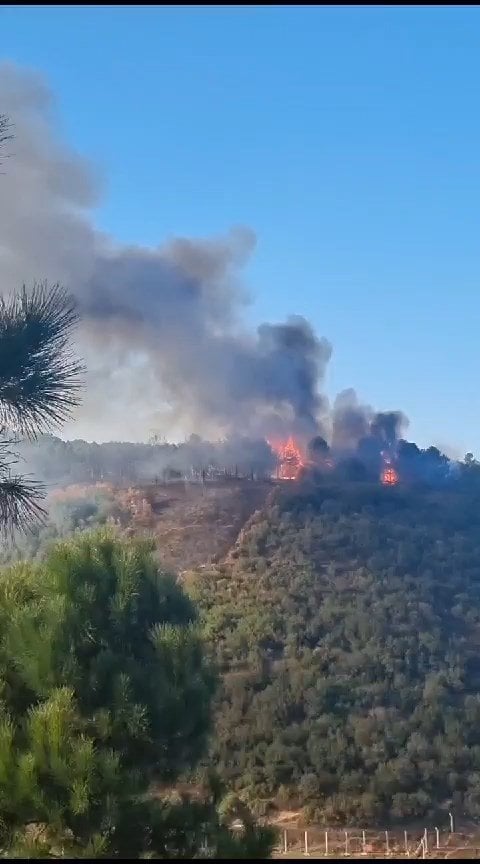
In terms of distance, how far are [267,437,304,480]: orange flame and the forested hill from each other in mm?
Result: 4278

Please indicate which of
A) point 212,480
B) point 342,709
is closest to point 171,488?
point 212,480

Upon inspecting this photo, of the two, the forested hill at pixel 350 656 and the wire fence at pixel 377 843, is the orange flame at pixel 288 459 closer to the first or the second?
the forested hill at pixel 350 656

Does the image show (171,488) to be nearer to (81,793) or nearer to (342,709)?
(342,709)

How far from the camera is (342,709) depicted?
1056 inches

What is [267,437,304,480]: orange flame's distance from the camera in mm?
52062

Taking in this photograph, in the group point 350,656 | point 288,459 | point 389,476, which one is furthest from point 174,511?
point 350,656

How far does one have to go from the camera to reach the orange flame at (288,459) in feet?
171

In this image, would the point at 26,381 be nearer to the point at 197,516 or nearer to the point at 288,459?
the point at 197,516

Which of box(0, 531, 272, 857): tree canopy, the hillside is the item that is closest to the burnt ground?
the hillside

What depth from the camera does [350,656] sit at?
29922 millimetres

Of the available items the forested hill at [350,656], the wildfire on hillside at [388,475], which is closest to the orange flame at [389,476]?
the wildfire on hillside at [388,475]

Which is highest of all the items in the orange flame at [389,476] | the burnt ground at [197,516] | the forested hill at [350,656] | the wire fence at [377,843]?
the orange flame at [389,476]

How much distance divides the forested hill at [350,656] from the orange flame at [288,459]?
4278 mm

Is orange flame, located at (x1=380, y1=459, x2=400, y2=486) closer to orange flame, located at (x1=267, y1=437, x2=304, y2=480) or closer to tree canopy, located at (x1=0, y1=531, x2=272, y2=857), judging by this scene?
orange flame, located at (x1=267, y1=437, x2=304, y2=480)
